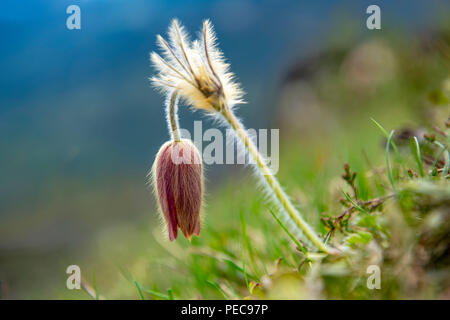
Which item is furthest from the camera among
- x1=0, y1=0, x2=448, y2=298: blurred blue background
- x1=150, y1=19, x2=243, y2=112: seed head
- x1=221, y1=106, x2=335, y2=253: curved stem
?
x1=0, y1=0, x2=448, y2=298: blurred blue background

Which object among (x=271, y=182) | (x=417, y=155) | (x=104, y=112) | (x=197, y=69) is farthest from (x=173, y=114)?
(x=104, y=112)

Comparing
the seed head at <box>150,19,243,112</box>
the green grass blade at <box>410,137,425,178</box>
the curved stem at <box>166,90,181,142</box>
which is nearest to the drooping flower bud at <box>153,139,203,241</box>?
the curved stem at <box>166,90,181,142</box>

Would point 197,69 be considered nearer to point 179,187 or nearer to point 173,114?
point 173,114

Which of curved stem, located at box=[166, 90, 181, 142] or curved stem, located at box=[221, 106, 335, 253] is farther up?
curved stem, located at box=[166, 90, 181, 142]

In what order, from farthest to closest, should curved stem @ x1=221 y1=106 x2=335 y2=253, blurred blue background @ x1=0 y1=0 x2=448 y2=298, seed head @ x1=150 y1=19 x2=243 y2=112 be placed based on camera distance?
blurred blue background @ x1=0 y1=0 x2=448 y2=298 < seed head @ x1=150 y1=19 x2=243 y2=112 < curved stem @ x1=221 y1=106 x2=335 y2=253

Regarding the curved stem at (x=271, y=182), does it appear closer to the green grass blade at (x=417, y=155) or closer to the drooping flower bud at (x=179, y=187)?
the drooping flower bud at (x=179, y=187)

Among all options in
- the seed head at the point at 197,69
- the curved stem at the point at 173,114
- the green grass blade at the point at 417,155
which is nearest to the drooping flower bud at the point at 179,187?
the curved stem at the point at 173,114

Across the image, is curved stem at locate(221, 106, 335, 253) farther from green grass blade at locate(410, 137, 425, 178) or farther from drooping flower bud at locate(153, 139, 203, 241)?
green grass blade at locate(410, 137, 425, 178)
